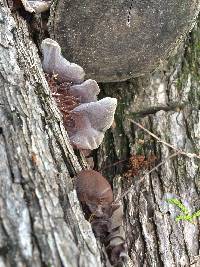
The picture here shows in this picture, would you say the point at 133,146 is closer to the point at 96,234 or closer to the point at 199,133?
the point at 199,133

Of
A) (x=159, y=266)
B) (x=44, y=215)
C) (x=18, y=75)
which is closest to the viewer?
(x=44, y=215)

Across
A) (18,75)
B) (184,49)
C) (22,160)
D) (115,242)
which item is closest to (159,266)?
(115,242)

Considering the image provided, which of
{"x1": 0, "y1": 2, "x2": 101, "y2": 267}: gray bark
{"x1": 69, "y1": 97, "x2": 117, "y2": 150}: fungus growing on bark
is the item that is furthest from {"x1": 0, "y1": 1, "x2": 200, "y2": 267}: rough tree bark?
{"x1": 69, "y1": 97, "x2": 117, "y2": 150}: fungus growing on bark

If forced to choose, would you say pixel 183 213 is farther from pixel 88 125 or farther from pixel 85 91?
pixel 85 91

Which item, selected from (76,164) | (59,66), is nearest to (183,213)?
(76,164)

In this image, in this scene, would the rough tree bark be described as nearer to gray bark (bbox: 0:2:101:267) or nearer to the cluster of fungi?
gray bark (bbox: 0:2:101:267)

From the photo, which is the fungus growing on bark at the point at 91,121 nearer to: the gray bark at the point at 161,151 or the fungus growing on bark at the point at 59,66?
the fungus growing on bark at the point at 59,66
